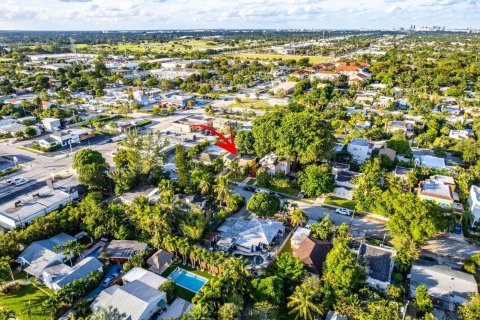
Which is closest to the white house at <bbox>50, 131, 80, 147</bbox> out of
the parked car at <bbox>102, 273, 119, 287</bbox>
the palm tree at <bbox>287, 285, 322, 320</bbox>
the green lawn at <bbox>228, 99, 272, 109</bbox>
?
the green lawn at <bbox>228, 99, 272, 109</bbox>

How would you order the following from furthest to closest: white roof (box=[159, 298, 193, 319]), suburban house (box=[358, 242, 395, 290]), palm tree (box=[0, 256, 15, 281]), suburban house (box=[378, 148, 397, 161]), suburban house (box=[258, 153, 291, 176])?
suburban house (box=[378, 148, 397, 161]), suburban house (box=[258, 153, 291, 176]), palm tree (box=[0, 256, 15, 281]), suburban house (box=[358, 242, 395, 290]), white roof (box=[159, 298, 193, 319])

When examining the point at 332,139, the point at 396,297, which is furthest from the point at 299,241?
the point at 332,139

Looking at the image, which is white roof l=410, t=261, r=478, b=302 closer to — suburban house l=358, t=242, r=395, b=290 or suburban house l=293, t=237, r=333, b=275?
suburban house l=358, t=242, r=395, b=290

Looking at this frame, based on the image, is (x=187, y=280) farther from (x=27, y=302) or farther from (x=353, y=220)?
(x=353, y=220)

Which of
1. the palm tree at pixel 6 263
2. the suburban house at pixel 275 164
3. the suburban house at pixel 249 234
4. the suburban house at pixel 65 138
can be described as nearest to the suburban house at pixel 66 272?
the palm tree at pixel 6 263

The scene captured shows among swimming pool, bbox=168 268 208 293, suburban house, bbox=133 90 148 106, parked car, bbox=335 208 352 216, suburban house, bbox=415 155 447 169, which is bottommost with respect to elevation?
swimming pool, bbox=168 268 208 293

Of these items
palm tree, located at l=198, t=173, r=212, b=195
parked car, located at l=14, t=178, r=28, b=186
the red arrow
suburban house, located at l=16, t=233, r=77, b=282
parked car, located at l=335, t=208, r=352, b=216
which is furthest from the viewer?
the red arrow

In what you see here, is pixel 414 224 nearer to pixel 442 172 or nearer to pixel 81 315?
pixel 442 172
